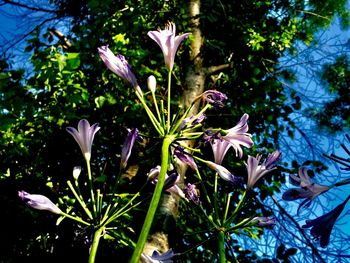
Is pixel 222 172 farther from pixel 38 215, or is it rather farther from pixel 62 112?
pixel 38 215

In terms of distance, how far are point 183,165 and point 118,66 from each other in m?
1.12

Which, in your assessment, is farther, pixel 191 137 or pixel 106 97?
pixel 106 97

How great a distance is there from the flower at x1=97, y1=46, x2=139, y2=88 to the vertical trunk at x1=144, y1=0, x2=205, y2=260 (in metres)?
0.82

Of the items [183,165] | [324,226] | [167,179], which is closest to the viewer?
[324,226]

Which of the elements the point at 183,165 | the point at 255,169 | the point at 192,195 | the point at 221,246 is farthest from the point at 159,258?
the point at 183,165

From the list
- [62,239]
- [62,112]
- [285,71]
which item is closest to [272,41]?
[285,71]

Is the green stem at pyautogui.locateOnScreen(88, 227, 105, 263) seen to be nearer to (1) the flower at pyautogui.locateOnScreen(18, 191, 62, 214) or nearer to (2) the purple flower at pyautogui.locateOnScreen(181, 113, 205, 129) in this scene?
(1) the flower at pyautogui.locateOnScreen(18, 191, 62, 214)

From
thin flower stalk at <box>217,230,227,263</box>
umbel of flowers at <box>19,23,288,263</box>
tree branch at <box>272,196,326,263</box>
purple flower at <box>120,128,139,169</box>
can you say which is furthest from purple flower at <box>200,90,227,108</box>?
tree branch at <box>272,196,326,263</box>

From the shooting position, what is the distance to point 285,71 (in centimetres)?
516

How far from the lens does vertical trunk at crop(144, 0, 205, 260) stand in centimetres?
229

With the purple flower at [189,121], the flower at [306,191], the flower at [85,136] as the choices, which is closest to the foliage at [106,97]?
the flower at [85,136]

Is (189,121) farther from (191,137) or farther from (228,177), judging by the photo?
(228,177)

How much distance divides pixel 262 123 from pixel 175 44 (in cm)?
329

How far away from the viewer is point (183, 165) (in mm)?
2332
